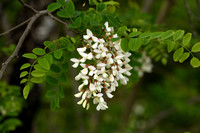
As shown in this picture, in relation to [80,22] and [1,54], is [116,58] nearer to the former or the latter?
[80,22]

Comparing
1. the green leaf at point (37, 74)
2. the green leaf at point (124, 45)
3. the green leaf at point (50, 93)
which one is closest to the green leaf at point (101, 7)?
the green leaf at point (124, 45)

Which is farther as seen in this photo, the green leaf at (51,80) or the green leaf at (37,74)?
the green leaf at (51,80)

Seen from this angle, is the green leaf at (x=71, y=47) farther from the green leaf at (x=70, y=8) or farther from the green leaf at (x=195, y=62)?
the green leaf at (x=195, y=62)

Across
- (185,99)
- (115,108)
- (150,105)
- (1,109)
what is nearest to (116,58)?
(1,109)

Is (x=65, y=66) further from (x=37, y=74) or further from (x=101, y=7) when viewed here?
(x=101, y=7)

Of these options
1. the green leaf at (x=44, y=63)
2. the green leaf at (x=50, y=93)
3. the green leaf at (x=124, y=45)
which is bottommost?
the green leaf at (x=50, y=93)

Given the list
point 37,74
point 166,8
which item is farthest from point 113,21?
point 166,8

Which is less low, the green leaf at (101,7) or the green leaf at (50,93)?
the green leaf at (101,7)
